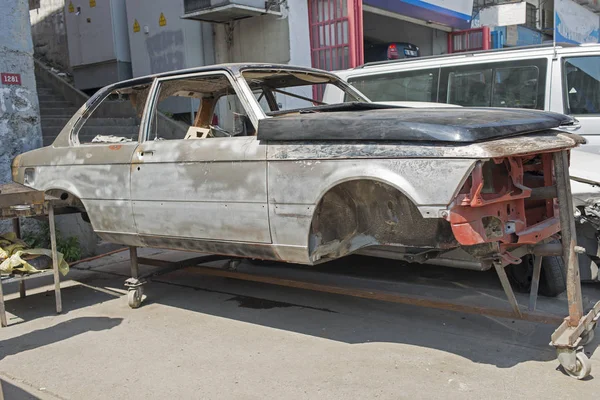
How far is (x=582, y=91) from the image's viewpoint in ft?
19.7

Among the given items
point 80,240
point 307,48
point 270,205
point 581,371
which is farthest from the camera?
point 307,48

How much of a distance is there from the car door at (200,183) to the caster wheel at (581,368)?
209 cm

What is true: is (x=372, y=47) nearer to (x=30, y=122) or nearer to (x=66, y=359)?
(x=30, y=122)

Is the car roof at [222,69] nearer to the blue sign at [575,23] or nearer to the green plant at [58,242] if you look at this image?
the green plant at [58,242]

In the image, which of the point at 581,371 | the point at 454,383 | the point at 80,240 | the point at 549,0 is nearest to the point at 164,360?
the point at 454,383

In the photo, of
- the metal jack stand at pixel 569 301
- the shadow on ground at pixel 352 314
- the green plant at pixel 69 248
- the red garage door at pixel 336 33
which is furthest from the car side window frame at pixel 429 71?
the green plant at pixel 69 248

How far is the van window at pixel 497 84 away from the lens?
618 cm

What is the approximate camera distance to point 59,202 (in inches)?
209

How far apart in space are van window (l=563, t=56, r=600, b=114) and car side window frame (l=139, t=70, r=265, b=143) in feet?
11.9

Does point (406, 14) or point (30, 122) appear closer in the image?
point (30, 122)

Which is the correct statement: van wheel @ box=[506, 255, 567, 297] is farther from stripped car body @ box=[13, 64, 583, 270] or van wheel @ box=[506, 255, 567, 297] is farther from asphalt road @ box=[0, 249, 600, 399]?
stripped car body @ box=[13, 64, 583, 270]

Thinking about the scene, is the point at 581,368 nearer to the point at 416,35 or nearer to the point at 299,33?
the point at 299,33

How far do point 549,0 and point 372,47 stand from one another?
25.2ft

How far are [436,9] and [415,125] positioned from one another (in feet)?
35.1
